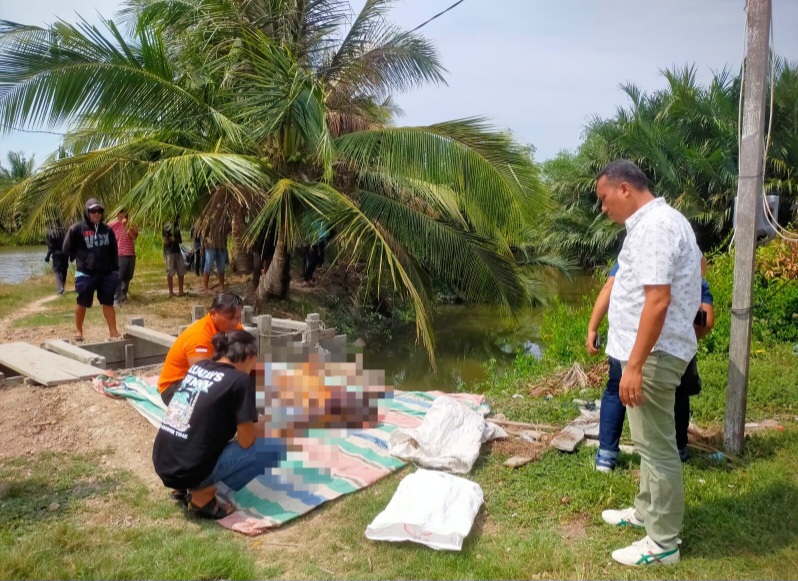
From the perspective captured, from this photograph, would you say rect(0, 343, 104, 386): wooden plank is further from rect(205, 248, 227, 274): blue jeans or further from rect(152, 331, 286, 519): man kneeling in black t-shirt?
rect(205, 248, 227, 274): blue jeans

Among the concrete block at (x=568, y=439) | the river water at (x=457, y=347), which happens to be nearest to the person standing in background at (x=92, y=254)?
the river water at (x=457, y=347)

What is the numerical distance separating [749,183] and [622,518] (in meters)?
2.33

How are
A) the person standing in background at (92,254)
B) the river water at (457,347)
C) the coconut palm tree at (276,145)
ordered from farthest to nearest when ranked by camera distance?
the river water at (457,347) → the coconut palm tree at (276,145) → the person standing in background at (92,254)

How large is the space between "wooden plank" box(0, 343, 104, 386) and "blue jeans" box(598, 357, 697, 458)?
16.3 feet

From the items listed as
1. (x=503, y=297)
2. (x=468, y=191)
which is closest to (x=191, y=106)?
(x=468, y=191)

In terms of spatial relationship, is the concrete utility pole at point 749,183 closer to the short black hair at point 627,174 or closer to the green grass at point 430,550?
the green grass at point 430,550

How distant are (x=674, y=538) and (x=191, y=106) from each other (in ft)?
30.6

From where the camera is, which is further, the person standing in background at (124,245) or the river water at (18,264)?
the river water at (18,264)

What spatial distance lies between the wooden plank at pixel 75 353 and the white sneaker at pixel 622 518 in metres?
5.56

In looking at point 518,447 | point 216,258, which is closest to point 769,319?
point 518,447

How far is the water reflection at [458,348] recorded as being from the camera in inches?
431

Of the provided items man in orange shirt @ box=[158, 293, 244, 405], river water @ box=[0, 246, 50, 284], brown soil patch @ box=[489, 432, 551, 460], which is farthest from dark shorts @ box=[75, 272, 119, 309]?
river water @ box=[0, 246, 50, 284]

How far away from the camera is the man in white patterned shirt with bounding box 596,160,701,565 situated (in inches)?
115

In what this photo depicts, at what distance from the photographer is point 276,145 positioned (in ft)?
35.1
